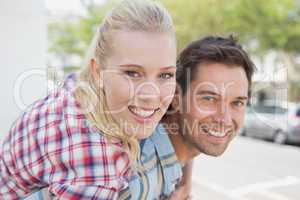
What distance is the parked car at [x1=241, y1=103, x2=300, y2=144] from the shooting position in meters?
5.05

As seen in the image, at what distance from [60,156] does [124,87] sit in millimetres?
139

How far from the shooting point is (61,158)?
22.0 inches

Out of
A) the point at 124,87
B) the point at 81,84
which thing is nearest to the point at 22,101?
→ the point at 81,84

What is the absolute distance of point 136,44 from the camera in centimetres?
58

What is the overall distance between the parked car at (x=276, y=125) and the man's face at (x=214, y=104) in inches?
159

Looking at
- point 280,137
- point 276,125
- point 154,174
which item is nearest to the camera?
point 154,174

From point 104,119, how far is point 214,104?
9.6 inches

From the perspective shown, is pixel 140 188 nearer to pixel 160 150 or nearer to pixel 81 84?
pixel 160 150

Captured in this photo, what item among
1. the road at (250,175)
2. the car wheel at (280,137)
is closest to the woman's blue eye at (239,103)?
the road at (250,175)

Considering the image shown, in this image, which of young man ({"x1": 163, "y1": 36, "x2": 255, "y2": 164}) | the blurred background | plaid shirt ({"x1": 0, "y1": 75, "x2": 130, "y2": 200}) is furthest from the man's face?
plaid shirt ({"x1": 0, "y1": 75, "x2": 130, "y2": 200})

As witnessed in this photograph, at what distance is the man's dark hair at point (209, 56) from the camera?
75cm

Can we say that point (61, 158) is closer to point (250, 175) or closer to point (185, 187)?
point (185, 187)

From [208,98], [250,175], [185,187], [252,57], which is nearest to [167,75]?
[208,98]

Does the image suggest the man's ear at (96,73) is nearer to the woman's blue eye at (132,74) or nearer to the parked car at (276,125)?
the woman's blue eye at (132,74)
